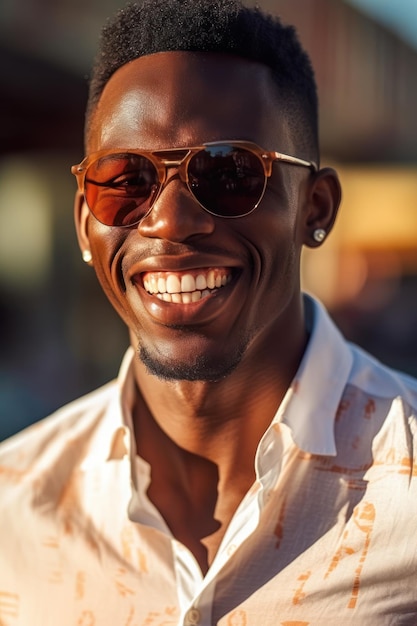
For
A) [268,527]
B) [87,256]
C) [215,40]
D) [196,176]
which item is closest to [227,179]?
[196,176]

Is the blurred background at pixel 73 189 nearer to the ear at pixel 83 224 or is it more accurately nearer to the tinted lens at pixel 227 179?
the ear at pixel 83 224

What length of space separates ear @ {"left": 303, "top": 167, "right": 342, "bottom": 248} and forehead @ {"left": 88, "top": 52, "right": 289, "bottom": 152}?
0.20 m

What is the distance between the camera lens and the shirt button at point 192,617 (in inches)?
82.4

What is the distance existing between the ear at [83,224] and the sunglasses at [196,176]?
0.30m

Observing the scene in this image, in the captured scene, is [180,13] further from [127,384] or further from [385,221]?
[385,221]

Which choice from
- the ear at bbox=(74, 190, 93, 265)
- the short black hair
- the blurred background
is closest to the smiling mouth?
the ear at bbox=(74, 190, 93, 265)

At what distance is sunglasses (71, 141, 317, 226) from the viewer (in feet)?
6.86

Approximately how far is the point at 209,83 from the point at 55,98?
22.2 feet

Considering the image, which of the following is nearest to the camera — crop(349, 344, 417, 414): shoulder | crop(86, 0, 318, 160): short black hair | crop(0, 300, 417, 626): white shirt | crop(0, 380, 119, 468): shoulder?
crop(0, 300, 417, 626): white shirt

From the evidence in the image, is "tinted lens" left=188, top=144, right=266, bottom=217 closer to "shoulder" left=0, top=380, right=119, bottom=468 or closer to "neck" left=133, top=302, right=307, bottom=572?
"neck" left=133, top=302, right=307, bottom=572

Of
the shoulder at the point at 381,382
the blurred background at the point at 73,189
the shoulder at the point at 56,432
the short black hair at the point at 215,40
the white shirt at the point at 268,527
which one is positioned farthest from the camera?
the blurred background at the point at 73,189

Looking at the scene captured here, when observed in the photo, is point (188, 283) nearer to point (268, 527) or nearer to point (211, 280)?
point (211, 280)

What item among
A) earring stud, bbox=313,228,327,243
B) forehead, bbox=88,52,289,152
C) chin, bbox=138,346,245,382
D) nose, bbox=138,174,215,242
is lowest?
chin, bbox=138,346,245,382

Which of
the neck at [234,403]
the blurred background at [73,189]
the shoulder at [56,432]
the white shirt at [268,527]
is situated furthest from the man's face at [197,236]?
the blurred background at [73,189]
